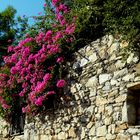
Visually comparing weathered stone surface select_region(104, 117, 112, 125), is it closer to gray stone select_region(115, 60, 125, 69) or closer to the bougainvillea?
gray stone select_region(115, 60, 125, 69)

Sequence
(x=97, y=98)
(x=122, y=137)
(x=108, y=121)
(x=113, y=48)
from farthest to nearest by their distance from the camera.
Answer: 1. (x=97, y=98)
2. (x=113, y=48)
3. (x=108, y=121)
4. (x=122, y=137)

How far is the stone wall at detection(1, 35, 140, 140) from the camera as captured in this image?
630 centimetres

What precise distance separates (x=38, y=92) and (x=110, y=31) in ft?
6.87

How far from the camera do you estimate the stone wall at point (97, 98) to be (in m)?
6.30

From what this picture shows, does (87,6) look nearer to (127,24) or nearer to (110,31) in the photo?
(110,31)

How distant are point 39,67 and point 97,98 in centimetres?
187

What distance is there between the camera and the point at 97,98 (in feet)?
22.7

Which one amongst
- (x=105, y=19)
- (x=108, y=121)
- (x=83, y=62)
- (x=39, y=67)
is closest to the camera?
(x=108, y=121)

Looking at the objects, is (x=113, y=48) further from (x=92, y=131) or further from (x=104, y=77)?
(x=92, y=131)

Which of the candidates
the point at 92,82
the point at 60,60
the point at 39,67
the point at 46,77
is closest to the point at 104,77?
the point at 92,82

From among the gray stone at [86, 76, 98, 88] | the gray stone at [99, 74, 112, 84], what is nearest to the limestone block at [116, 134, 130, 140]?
the gray stone at [99, 74, 112, 84]

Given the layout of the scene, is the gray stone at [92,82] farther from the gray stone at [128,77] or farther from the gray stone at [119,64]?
the gray stone at [128,77]

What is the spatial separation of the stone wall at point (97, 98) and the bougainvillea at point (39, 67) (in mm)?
348

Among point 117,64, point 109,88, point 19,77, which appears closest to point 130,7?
point 117,64
